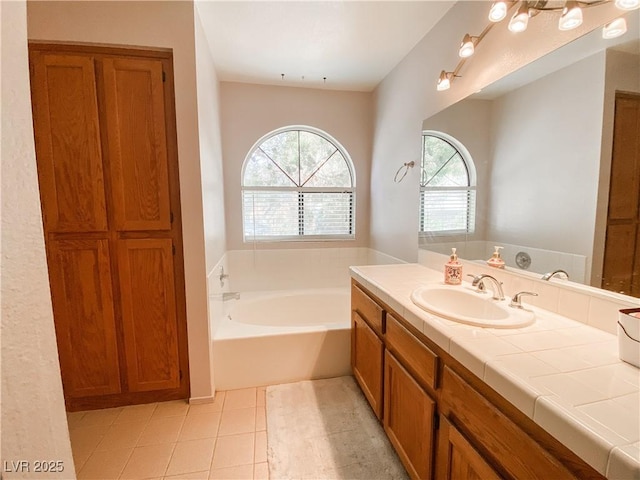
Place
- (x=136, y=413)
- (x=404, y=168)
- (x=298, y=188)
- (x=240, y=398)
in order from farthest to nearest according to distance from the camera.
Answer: (x=298, y=188)
(x=404, y=168)
(x=240, y=398)
(x=136, y=413)

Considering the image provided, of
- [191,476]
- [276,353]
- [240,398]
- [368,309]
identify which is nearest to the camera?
[191,476]

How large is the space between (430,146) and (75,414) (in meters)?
2.98

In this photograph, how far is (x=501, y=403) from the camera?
29.6 inches

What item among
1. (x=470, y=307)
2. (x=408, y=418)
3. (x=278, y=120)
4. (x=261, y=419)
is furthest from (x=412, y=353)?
(x=278, y=120)

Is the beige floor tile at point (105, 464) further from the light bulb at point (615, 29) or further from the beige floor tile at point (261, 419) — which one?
the light bulb at point (615, 29)

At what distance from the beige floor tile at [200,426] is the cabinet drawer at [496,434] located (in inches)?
55.4

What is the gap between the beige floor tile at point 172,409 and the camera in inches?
71.4

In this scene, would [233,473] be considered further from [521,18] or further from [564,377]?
[521,18]

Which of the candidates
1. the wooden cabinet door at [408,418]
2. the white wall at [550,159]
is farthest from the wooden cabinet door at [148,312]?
the white wall at [550,159]

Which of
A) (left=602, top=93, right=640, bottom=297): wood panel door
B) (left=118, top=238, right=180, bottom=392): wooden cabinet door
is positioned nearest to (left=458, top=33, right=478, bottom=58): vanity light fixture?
(left=602, top=93, right=640, bottom=297): wood panel door

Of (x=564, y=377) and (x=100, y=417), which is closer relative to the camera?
(x=564, y=377)

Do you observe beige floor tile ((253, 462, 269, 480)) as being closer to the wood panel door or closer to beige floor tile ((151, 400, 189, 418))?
beige floor tile ((151, 400, 189, 418))

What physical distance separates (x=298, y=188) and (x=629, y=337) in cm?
269

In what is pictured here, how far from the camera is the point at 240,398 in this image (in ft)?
6.42
